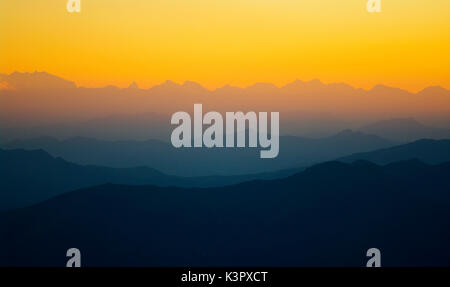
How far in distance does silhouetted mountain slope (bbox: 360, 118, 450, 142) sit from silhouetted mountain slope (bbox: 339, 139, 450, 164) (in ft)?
0.16

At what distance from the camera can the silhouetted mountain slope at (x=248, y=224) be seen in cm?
458

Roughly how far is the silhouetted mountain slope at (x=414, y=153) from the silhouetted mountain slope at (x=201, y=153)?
2.3 inches

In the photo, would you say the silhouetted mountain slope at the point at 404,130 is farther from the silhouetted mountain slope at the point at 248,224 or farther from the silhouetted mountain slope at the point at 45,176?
the silhouetted mountain slope at the point at 45,176

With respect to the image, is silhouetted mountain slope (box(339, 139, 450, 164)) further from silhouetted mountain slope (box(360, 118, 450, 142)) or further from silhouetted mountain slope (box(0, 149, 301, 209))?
silhouetted mountain slope (box(0, 149, 301, 209))

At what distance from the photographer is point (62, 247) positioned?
457 cm

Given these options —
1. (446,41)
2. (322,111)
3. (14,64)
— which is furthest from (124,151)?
(446,41)

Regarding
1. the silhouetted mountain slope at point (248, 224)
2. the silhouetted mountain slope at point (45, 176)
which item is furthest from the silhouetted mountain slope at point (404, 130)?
the silhouetted mountain slope at point (45, 176)

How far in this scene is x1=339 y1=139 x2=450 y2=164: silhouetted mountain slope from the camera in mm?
4598

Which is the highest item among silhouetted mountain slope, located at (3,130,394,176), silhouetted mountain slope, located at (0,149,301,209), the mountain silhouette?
the mountain silhouette

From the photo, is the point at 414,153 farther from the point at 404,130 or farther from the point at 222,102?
the point at 222,102

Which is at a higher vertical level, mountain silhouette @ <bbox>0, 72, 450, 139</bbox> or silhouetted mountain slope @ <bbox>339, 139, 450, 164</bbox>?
mountain silhouette @ <bbox>0, 72, 450, 139</bbox>

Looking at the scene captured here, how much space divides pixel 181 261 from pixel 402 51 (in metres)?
2.46

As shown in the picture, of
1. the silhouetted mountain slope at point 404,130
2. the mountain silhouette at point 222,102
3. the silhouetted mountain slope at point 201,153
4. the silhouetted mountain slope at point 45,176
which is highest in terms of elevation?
the mountain silhouette at point 222,102

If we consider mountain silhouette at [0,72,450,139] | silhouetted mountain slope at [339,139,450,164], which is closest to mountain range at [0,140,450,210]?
silhouetted mountain slope at [339,139,450,164]
